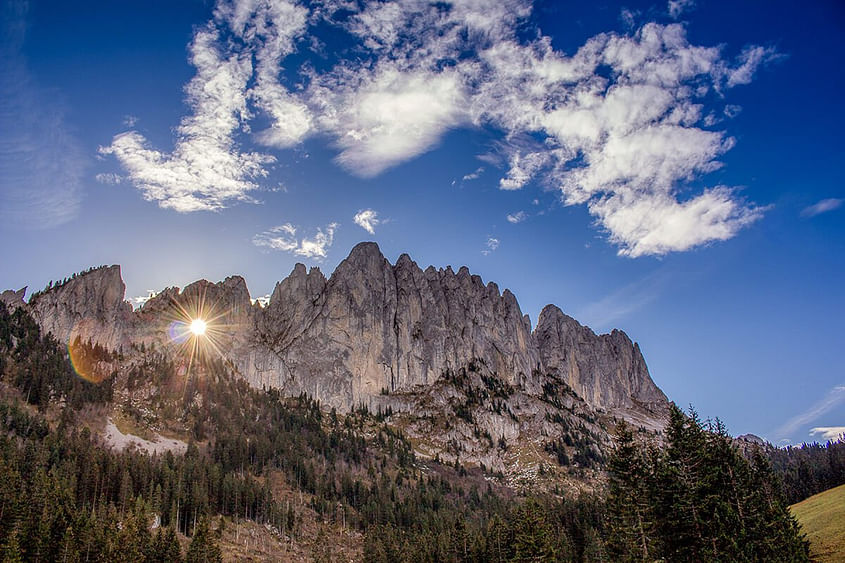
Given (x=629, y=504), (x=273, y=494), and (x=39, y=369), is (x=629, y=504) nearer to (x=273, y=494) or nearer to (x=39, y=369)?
(x=273, y=494)

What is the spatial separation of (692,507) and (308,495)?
136 meters

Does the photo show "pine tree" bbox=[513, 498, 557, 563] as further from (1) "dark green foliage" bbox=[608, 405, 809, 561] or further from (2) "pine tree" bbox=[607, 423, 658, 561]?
(1) "dark green foliage" bbox=[608, 405, 809, 561]

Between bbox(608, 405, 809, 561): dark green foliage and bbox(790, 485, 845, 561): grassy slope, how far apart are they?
41.7ft

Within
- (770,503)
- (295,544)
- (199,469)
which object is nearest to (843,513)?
(770,503)

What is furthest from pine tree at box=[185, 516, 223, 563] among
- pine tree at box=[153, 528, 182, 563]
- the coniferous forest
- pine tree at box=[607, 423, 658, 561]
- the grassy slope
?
the grassy slope

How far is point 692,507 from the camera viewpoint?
42656mm

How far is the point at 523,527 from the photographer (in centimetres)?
6588

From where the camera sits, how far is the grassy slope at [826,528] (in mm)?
56969

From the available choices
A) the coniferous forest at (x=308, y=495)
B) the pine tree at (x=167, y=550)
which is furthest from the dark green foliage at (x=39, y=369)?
the pine tree at (x=167, y=550)

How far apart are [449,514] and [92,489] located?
8832 cm

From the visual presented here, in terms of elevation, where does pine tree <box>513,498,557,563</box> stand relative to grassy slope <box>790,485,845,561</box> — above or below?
above

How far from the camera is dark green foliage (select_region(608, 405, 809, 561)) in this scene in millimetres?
41625

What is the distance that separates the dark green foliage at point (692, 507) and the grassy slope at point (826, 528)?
1270cm

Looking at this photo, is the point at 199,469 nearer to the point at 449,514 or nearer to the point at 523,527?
the point at 449,514
